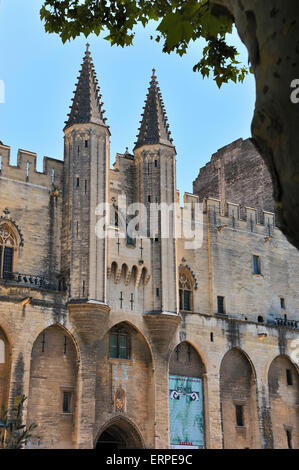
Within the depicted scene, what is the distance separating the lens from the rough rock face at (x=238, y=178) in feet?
139

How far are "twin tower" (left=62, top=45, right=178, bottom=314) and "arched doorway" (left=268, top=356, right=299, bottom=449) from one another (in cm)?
777

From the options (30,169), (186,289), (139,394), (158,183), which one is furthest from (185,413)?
(30,169)

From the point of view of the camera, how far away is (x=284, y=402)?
33.9 m

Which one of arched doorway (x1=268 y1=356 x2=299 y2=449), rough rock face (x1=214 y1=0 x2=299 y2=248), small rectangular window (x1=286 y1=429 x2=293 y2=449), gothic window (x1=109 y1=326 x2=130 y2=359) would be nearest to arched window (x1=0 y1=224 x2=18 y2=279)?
gothic window (x1=109 y1=326 x2=130 y2=359)

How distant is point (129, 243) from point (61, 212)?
11.1ft

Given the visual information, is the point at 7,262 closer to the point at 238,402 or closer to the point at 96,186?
the point at 96,186

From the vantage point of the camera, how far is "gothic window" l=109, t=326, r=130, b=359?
2914 centimetres

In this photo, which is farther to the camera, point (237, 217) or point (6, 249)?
point (237, 217)

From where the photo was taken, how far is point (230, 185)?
147ft

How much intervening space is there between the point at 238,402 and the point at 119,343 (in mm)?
7232

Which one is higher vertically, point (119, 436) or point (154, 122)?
point (154, 122)
